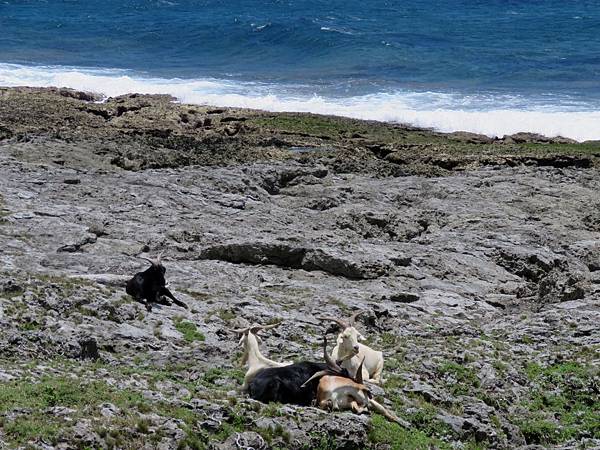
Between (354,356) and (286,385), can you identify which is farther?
(354,356)

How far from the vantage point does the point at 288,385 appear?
1208 cm

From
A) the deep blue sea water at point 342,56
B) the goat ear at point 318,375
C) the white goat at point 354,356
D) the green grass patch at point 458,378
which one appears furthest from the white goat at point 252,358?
the deep blue sea water at point 342,56

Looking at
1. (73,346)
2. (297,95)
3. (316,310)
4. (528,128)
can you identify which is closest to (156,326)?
(73,346)

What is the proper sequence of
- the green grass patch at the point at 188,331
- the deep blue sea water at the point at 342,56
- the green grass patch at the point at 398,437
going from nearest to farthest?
1. the green grass patch at the point at 398,437
2. the green grass patch at the point at 188,331
3. the deep blue sea water at the point at 342,56

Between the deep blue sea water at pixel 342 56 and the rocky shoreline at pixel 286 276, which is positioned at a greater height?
the deep blue sea water at pixel 342 56

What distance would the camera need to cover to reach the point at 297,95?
54000 millimetres

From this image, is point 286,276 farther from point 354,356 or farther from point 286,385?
point 286,385

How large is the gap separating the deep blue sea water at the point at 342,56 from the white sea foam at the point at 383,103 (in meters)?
0.11

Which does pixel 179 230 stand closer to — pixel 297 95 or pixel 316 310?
pixel 316 310

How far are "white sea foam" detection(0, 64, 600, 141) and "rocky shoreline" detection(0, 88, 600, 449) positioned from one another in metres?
10.9

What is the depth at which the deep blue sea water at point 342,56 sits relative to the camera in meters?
51.0

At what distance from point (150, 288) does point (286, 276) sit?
3973 mm

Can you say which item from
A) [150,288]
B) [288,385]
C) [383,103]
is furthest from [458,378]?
[383,103]

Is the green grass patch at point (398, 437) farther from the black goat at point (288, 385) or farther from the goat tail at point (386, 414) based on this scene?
the black goat at point (288, 385)
